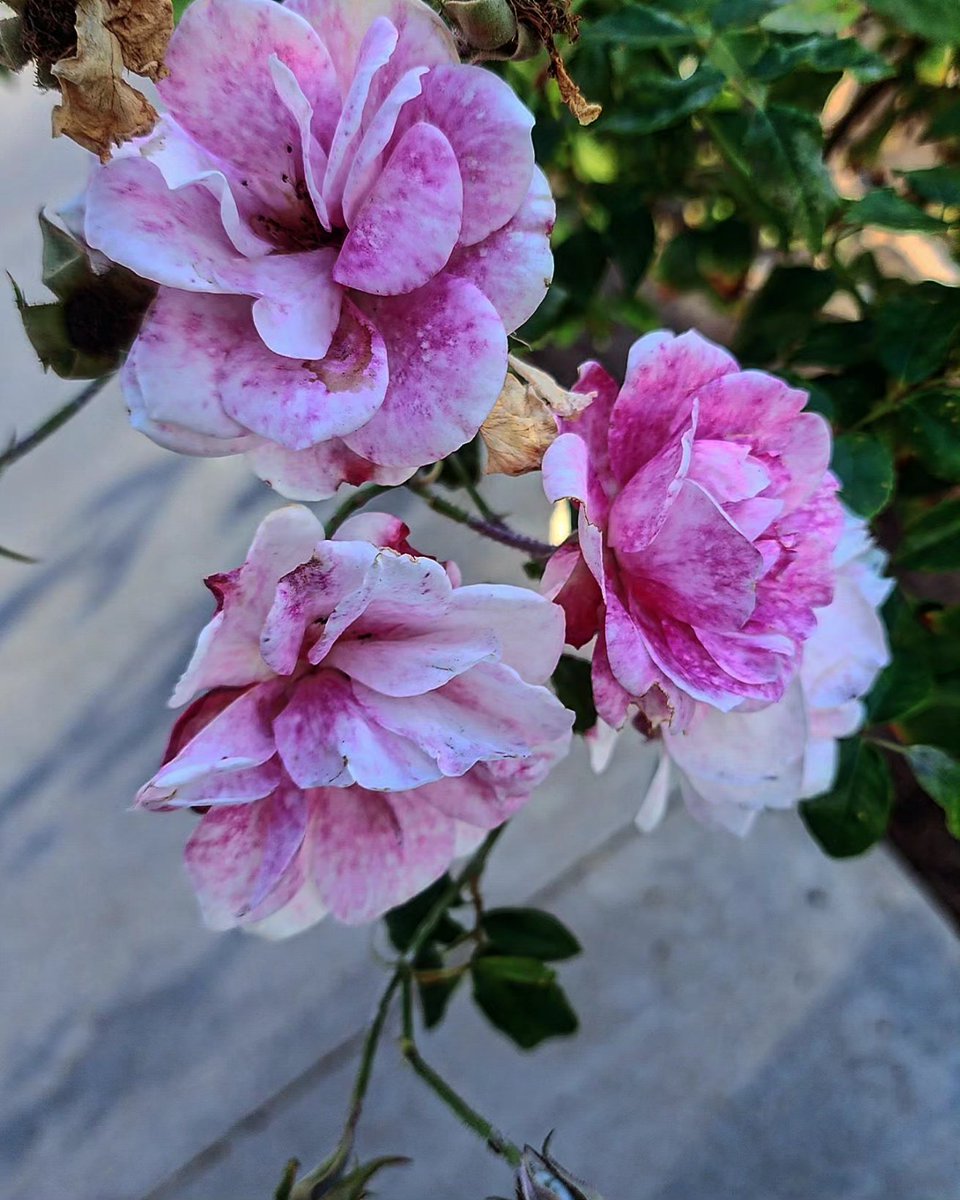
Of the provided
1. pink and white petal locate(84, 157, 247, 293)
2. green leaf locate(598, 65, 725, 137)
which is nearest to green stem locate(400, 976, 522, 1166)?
pink and white petal locate(84, 157, 247, 293)

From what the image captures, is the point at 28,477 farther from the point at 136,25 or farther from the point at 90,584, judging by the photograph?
the point at 136,25

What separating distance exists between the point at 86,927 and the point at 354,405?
0.90 metres

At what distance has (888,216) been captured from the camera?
16.5 inches

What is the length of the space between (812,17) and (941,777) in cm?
40

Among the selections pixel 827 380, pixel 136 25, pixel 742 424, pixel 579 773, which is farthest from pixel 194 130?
pixel 579 773

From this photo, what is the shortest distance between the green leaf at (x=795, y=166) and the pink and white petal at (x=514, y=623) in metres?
0.26

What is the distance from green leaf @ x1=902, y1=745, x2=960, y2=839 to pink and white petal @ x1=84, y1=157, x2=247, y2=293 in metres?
0.48

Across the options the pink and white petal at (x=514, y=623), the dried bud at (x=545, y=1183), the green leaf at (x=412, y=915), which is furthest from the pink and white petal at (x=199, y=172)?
the green leaf at (x=412, y=915)

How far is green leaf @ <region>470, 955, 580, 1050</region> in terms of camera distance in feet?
1.95

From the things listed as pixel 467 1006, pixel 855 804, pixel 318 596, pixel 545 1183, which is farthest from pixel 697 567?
pixel 467 1006

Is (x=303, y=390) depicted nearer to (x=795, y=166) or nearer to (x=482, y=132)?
(x=482, y=132)

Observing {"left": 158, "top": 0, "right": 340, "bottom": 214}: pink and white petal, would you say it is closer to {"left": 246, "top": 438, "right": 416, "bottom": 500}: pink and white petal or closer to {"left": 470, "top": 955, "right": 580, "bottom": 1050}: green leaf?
{"left": 246, "top": 438, "right": 416, "bottom": 500}: pink and white petal

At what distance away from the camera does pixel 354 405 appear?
0.24 meters

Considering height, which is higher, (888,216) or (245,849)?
(888,216)
